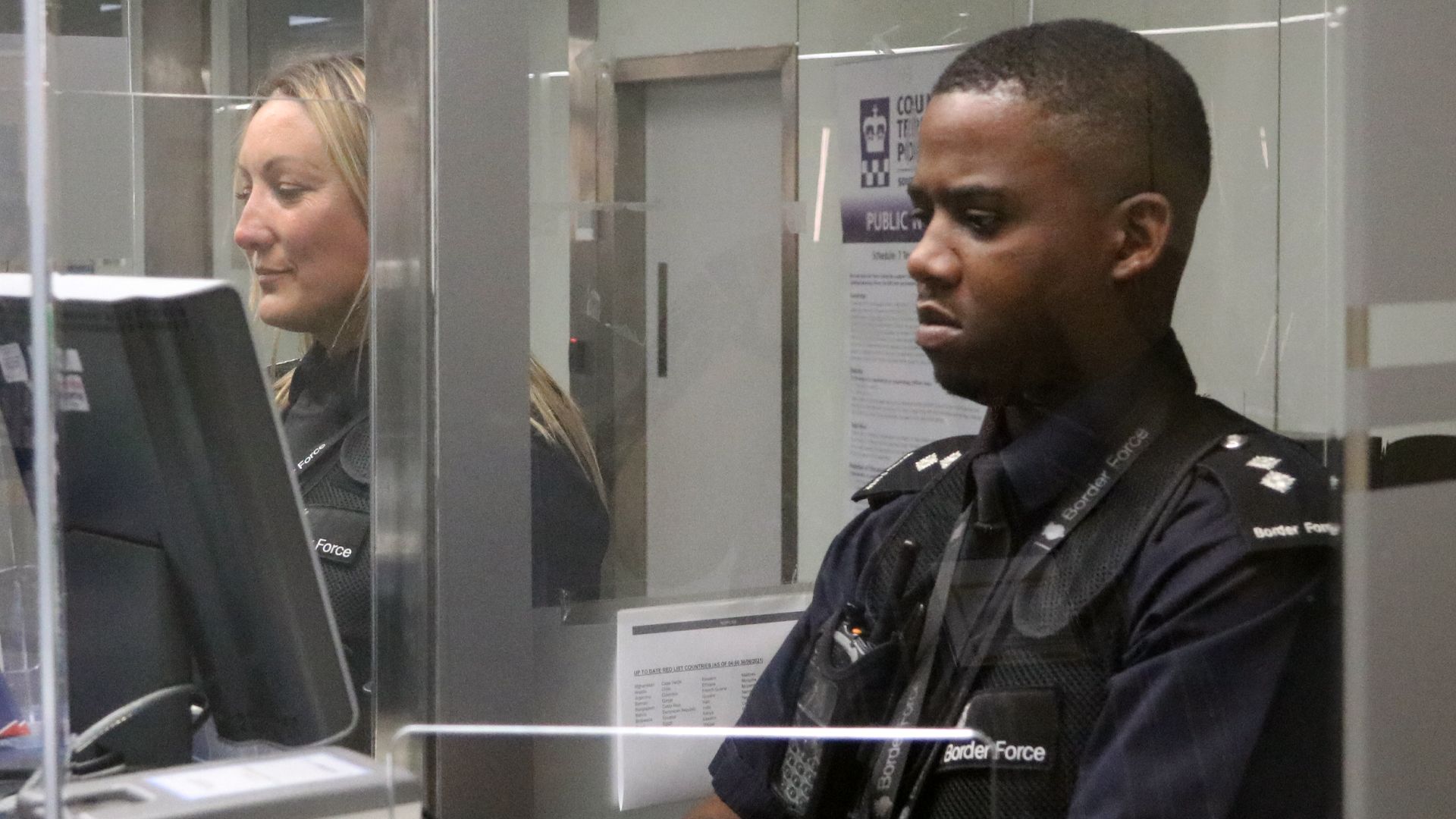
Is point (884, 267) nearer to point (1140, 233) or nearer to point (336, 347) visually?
point (1140, 233)

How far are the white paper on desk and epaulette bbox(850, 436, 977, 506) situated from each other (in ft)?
0.56

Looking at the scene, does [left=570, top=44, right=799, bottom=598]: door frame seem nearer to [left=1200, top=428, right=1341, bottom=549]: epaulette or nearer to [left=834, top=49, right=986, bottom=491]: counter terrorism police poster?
[left=834, top=49, right=986, bottom=491]: counter terrorism police poster

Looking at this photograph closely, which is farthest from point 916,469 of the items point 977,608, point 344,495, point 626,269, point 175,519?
point 175,519

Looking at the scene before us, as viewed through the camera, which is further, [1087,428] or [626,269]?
[626,269]

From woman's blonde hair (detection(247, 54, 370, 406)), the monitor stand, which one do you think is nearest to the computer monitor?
the monitor stand

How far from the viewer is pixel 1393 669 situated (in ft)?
5.12

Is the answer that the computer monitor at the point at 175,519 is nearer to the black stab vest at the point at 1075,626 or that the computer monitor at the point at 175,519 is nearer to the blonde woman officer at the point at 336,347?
the blonde woman officer at the point at 336,347

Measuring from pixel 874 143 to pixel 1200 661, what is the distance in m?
0.58

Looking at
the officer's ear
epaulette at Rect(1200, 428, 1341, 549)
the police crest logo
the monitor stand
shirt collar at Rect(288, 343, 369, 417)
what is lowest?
the monitor stand

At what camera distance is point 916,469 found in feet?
5.57

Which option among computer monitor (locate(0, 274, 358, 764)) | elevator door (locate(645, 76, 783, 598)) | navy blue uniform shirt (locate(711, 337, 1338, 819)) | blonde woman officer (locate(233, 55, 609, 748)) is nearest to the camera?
computer monitor (locate(0, 274, 358, 764))

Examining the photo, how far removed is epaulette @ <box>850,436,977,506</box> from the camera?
1.67m

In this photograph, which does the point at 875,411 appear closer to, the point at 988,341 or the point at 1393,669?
the point at 988,341

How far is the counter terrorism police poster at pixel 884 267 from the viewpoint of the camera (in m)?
1.63
